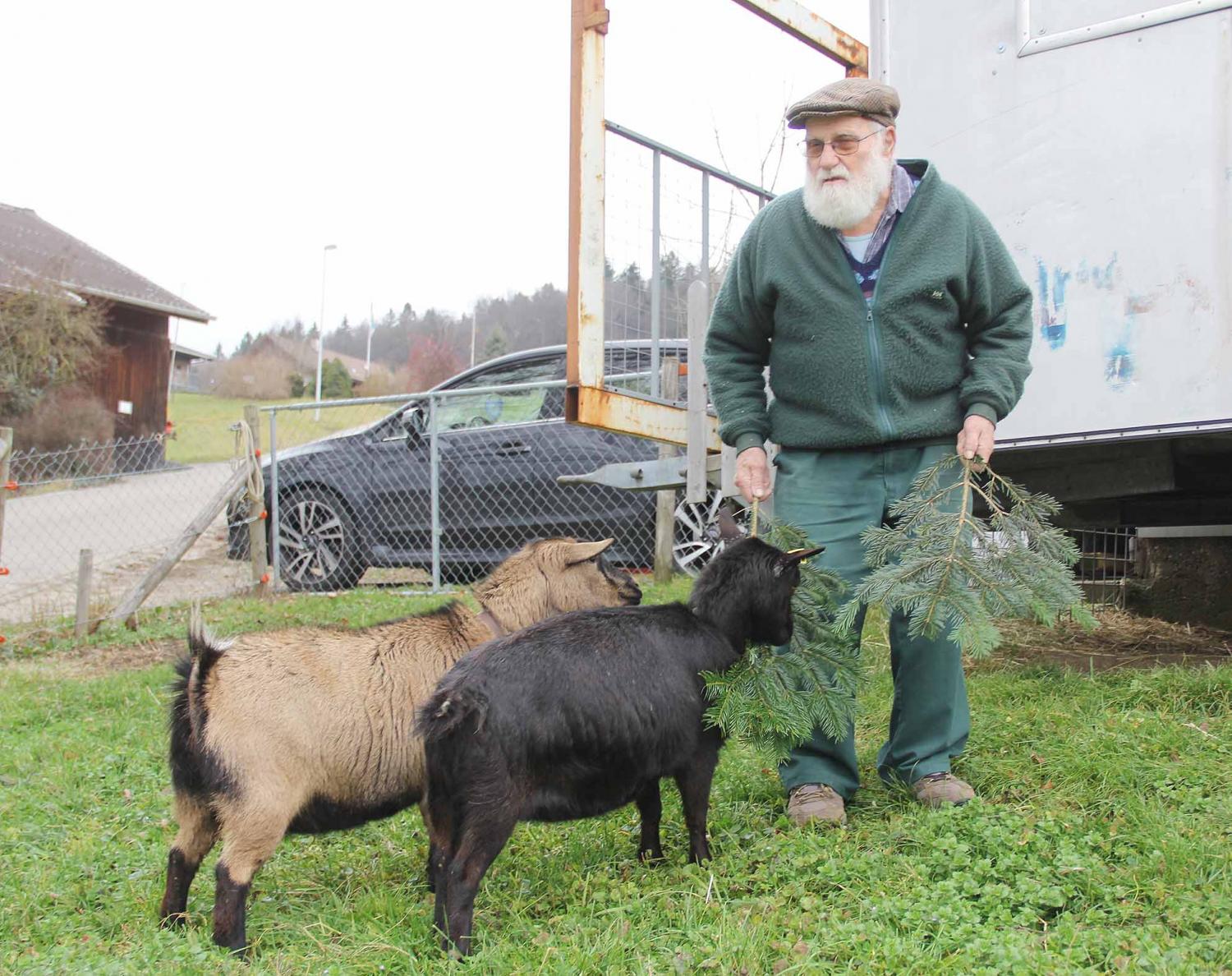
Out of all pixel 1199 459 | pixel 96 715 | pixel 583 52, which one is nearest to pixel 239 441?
pixel 96 715

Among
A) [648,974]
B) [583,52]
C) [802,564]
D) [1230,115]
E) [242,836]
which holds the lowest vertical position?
[648,974]

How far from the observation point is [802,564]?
401 centimetres

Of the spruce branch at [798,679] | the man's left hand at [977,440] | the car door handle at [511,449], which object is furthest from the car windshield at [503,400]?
the man's left hand at [977,440]

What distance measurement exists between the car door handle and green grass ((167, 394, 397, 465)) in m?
1.80

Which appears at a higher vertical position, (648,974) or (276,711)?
(276,711)

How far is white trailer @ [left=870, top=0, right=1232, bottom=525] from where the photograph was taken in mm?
4406

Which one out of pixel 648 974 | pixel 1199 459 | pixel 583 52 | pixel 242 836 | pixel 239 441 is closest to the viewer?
pixel 648 974

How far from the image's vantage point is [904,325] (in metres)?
3.90

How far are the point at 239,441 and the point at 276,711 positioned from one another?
6.67 metres

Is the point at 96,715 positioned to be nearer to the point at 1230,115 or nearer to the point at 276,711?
the point at 276,711

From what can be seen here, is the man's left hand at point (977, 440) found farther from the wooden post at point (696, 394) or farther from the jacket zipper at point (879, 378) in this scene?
the wooden post at point (696, 394)

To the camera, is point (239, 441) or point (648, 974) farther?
point (239, 441)

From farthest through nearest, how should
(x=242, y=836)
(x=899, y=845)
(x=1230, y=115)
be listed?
(x=1230, y=115), (x=899, y=845), (x=242, y=836)

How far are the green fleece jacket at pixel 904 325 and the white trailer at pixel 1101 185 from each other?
0.90 m
